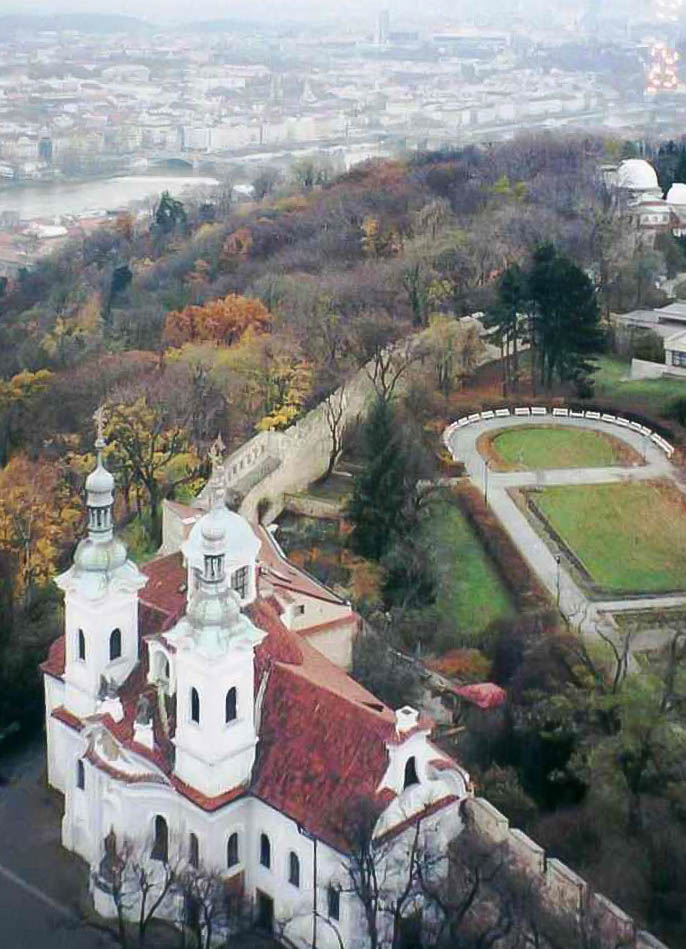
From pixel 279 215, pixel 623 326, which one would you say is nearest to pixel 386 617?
pixel 623 326

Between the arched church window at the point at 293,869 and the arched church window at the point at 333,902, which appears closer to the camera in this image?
the arched church window at the point at 333,902

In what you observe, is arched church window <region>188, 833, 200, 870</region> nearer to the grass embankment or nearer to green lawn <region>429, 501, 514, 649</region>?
green lawn <region>429, 501, 514, 649</region>

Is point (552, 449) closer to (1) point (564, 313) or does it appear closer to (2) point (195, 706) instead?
(1) point (564, 313)

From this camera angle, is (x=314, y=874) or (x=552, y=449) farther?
(x=552, y=449)

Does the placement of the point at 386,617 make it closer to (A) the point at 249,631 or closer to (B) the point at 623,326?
(A) the point at 249,631

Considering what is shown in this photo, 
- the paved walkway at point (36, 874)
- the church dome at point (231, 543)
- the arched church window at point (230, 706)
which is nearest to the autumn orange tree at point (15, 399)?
the paved walkway at point (36, 874)

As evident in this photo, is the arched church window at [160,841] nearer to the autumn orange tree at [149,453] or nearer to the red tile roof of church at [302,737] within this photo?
the red tile roof of church at [302,737]

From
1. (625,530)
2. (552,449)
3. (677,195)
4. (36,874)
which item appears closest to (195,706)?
(36,874)
